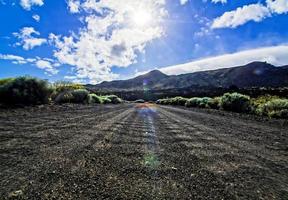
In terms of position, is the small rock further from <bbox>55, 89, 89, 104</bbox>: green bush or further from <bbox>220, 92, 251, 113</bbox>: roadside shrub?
<bbox>55, 89, 89, 104</bbox>: green bush

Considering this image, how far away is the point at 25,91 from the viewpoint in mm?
24062

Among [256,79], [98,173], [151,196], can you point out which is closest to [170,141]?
[98,173]

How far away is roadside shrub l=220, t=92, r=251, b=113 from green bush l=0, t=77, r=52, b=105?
17.4 metres

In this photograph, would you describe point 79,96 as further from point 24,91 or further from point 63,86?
point 24,91

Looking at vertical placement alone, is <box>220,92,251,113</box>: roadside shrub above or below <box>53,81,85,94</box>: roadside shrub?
below

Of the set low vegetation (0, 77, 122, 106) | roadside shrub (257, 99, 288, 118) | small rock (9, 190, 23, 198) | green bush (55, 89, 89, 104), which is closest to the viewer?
small rock (9, 190, 23, 198)

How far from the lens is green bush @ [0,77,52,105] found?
22.9 m

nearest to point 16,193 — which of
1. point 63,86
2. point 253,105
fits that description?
point 253,105

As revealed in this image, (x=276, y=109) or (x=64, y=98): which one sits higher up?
(x=64, y=98)

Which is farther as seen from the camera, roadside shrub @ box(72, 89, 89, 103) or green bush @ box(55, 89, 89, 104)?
roadside shrub @ box(72, 89, 89, 103)

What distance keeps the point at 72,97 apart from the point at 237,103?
19705 mm

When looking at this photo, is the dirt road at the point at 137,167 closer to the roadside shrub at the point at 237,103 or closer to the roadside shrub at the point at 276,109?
the roadside shrub at the point at 276,109

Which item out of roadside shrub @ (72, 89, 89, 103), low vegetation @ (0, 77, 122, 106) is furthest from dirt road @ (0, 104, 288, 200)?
roadside shrub @ (72, 89, 89, 103)

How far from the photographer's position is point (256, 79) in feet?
544
